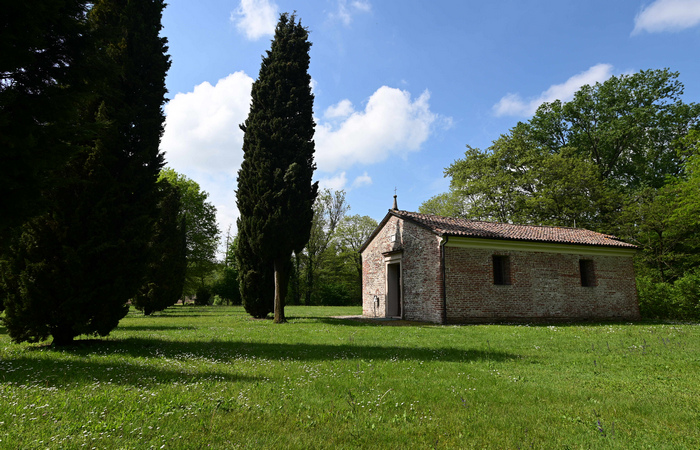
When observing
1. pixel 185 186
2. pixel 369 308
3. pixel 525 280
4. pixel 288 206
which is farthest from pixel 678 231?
pixel 185 186

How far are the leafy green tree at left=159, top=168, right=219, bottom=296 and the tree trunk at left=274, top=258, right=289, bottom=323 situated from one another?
2096cm

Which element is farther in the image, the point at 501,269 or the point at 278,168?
the point at 501,269

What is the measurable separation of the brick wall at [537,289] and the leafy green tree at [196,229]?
2694 cm

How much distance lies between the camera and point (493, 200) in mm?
30391

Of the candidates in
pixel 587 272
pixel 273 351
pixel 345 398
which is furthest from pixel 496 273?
pixel 345 398

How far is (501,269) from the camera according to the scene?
1709 cm

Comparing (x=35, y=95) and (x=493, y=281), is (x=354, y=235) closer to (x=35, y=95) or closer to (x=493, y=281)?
(x=493, y=281)

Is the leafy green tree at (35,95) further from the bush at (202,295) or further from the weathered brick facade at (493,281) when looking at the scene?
the bush at (202,295)

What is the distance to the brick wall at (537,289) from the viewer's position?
1571 cm

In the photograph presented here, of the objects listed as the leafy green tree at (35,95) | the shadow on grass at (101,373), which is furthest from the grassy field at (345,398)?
the leafy green tree at (35,95)

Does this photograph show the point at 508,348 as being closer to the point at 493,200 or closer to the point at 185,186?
the point at 493,200

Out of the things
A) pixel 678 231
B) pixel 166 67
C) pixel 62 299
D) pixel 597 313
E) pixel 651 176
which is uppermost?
pixel 651 176

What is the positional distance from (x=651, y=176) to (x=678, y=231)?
41.6 feet

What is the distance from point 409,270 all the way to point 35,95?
1518cm
